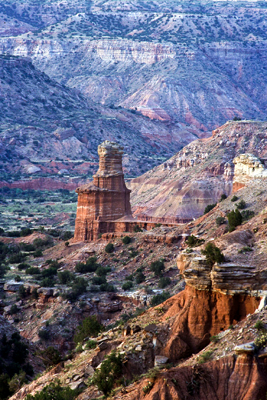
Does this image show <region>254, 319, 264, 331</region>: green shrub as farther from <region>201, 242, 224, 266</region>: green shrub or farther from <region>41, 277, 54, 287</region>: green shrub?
<region>41, 277, 54, 287</region>: green shrub

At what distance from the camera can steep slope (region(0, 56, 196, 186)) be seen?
164 meters

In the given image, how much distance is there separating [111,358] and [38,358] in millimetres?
16180

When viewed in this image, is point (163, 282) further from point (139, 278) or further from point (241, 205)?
point (241, 205)

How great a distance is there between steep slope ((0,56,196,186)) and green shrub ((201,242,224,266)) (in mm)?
129075

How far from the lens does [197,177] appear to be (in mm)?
119375

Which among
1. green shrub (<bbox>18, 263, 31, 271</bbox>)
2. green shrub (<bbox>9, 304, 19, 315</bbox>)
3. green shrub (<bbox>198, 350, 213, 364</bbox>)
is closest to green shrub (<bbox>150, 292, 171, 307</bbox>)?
green shrub (<bbox>9, 304, 19, 315</bbox>)

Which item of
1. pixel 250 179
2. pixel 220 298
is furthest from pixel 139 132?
pixel 220 298

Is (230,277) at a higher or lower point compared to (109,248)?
higher

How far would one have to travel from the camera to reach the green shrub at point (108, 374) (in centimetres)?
2384

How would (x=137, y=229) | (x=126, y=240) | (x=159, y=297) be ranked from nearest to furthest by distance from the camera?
(x=159, y=297) < (x=126, y=240) < (x=137, y=229)

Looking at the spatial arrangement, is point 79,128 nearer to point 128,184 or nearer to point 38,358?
point 128,184

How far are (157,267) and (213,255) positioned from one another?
105ft

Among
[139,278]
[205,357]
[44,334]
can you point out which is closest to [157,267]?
[139,278]

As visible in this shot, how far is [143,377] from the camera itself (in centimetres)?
2259
